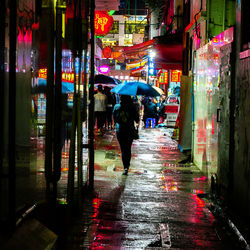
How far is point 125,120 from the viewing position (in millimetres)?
10594

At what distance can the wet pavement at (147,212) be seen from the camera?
5754 millimetres

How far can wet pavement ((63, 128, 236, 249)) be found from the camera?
5754 mm

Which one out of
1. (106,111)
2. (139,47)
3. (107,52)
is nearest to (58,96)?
(139,47)

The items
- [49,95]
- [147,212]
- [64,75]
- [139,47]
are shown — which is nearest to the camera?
[49,95]

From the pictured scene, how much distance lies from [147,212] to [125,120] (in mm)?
3806

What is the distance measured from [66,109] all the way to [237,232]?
3.24m

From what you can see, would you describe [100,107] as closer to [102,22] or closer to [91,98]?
[102,22]

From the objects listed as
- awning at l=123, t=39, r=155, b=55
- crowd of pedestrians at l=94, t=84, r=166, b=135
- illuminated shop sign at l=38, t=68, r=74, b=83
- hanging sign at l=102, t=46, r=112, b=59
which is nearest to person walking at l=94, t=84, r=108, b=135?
crowd of pedestrians at l=94, t=84, r=166, b=135

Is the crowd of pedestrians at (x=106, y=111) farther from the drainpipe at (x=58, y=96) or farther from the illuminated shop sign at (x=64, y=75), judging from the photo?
the drainpipe at (x=58, y=96)

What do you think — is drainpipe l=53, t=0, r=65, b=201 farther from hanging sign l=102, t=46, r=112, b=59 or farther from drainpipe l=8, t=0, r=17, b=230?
hanging sign l=102, t=46, r=112, b=59

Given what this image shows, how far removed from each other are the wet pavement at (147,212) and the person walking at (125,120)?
25.3 inches

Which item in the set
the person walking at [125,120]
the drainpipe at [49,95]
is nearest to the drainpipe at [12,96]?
the drainpipe at [49,95]

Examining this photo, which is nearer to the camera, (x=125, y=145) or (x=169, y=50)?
(x=125, y=145)

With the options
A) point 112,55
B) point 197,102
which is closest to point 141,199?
point 197,102
